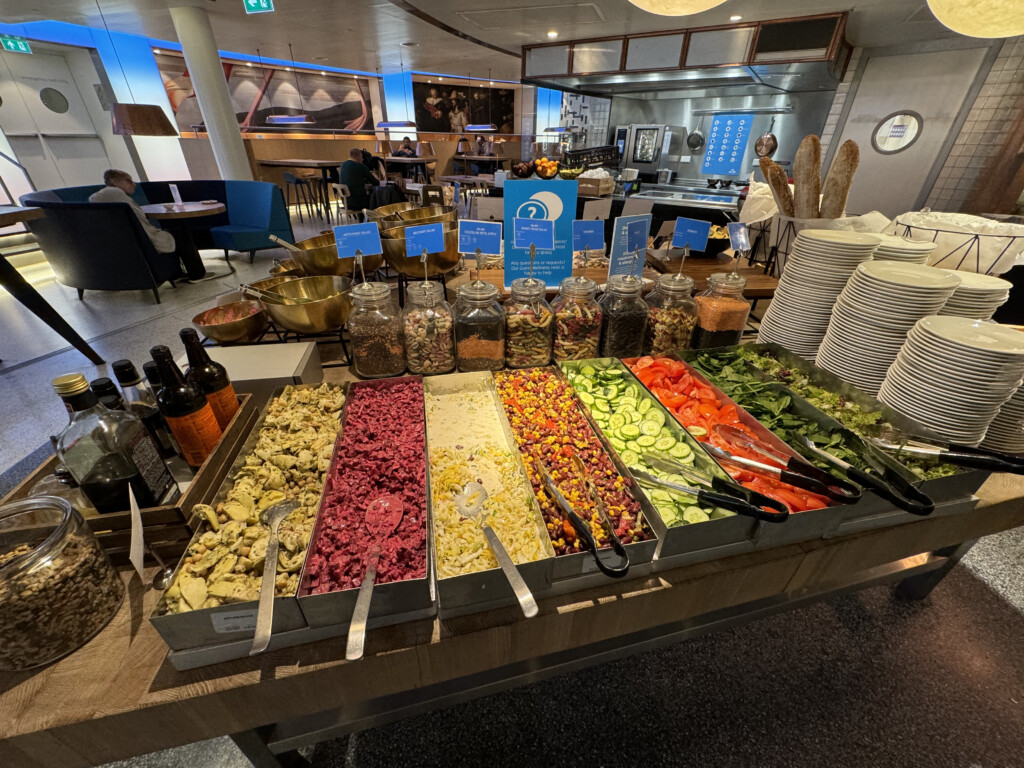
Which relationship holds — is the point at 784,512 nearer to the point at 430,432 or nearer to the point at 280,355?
the point at 430,432

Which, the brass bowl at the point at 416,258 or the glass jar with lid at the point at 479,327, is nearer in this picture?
the glass jar with lid at the point at 479,327

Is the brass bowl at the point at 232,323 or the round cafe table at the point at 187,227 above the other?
the brass bowl at the point at 232,323

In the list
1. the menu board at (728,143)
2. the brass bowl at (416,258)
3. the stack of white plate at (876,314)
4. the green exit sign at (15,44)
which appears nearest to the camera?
the stack of white plate at (876,314)

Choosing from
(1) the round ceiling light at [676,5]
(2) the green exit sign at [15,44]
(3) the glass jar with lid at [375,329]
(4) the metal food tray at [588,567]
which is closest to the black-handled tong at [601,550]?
(4) the metal food tray at [588,567]

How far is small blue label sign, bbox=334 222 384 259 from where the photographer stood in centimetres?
133

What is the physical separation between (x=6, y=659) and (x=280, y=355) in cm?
78

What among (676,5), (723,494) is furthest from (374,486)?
(676,5)

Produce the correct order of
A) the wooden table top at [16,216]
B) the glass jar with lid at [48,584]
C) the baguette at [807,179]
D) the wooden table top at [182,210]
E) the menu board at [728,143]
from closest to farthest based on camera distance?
the glass jar with lid at [48,584]
the baguette at [807,179]
the wooden table top at [16,216]
the wooden table top at [182,210]
the menu board at [728,143]

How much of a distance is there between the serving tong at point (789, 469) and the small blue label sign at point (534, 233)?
779 mm

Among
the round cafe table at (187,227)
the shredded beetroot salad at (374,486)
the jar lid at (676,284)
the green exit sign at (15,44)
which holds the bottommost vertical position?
the round cafe table at (187,227)

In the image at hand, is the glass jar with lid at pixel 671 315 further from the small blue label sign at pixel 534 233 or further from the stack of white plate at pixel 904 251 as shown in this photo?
the stack of white plate at pixel 904 251

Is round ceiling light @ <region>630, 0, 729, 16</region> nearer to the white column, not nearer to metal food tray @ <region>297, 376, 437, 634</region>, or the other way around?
metal food tray @ <region>297, 376, 437, 634</region>

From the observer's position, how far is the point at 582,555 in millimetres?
748

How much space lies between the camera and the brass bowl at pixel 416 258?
1.53 meters
